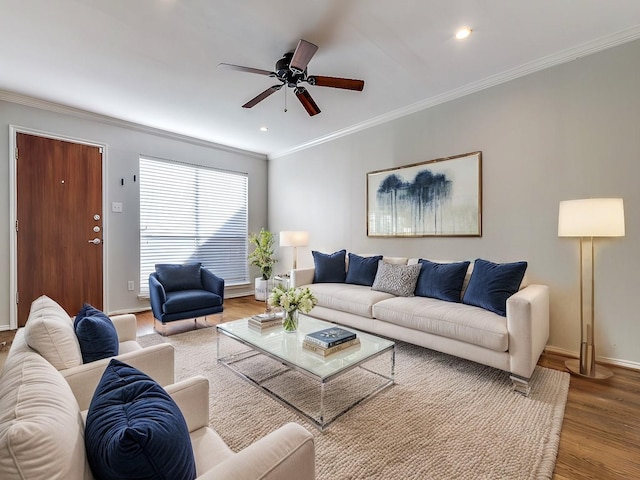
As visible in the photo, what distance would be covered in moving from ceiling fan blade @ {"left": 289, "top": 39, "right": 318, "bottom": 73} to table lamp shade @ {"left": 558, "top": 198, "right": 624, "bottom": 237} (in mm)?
2332

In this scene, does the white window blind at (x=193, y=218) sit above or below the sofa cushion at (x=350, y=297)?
above

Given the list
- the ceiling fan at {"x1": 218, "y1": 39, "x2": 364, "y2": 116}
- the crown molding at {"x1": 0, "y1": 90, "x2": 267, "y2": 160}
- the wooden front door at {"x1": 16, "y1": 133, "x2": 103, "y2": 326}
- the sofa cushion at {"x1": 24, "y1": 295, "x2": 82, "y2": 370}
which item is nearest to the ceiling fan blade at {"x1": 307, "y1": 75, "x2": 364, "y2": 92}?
the ceiling fan at {"x1": 218, "y1": 39, "x2": 364, "y2": 116}

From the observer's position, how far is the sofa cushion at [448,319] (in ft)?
7.34

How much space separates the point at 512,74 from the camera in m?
3.01

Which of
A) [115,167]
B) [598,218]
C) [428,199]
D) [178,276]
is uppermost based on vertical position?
[115,167]

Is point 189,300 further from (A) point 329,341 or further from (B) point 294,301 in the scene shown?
(A) point 329,341

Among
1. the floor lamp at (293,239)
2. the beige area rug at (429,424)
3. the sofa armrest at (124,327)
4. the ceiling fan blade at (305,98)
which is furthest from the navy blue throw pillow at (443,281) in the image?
the sofa armrest at (124,327)

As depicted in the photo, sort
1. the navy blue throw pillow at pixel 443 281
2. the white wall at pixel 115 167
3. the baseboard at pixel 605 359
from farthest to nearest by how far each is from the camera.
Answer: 1. the white wall at pixel 115 167
2. the navy blue throw pillow at pixel 443 281
3. the baseboard at pixel 605 359

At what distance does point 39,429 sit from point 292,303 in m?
1.85

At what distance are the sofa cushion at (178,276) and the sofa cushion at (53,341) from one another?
240cm

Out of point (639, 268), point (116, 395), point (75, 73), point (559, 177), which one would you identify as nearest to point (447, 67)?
point (559, 177)

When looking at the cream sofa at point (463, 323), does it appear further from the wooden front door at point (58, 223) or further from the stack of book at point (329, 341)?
the wooden front door at point (58, 223)

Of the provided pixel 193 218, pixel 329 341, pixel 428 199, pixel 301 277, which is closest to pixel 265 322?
pixel 329 341

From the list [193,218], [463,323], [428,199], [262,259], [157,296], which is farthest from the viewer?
[262,259]
